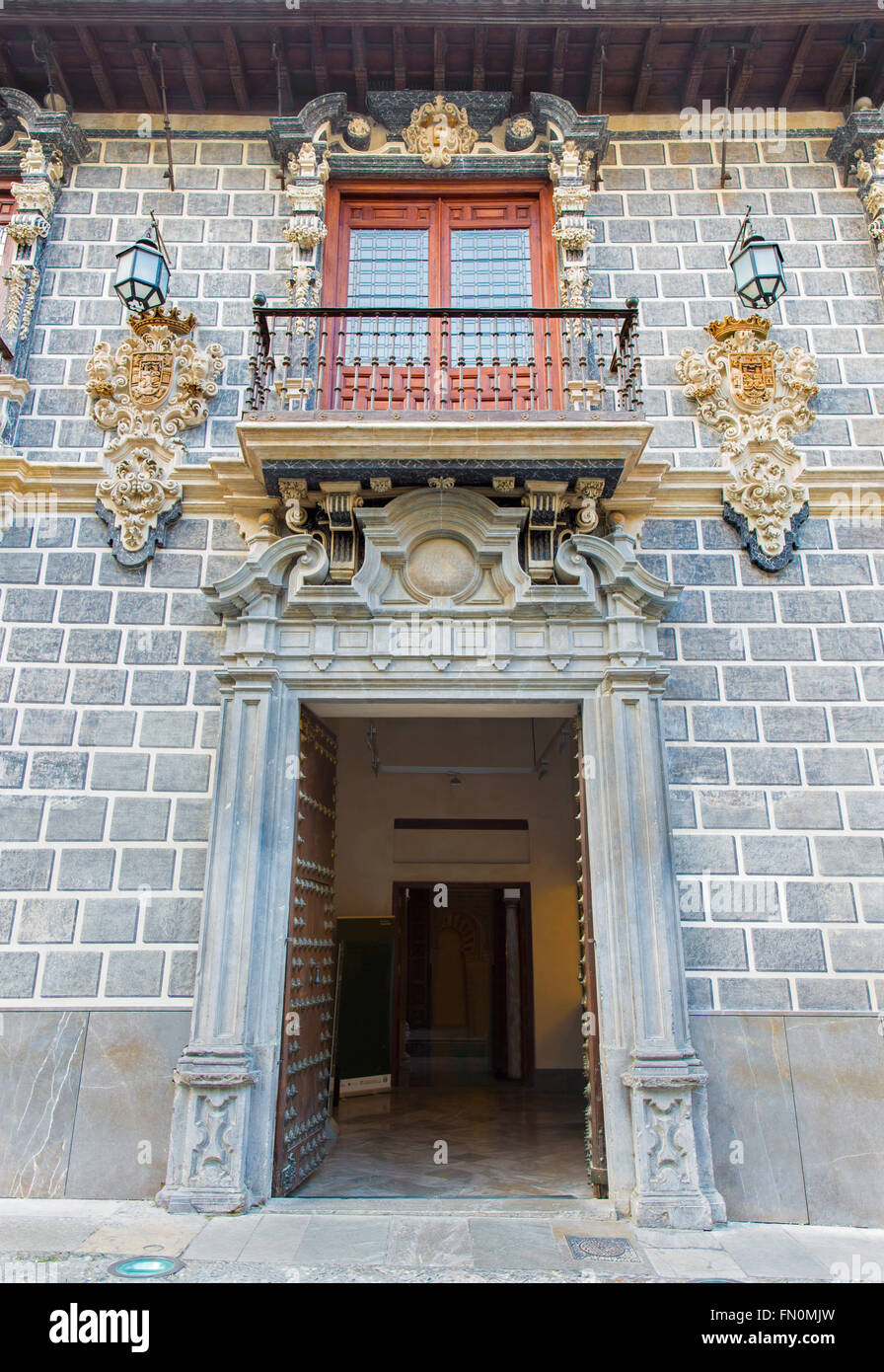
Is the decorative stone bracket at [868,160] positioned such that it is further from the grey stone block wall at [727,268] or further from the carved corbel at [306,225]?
the carved corbel at [306,225]

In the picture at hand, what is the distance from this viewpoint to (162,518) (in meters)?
6.12

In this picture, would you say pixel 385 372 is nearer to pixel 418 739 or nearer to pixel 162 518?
pixel 162 518

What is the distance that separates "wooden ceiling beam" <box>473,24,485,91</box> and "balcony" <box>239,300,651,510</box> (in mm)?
2134

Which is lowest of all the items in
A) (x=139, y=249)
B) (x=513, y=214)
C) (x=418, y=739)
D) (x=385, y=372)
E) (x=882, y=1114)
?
(x=882, y=1114)

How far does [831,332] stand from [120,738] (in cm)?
620

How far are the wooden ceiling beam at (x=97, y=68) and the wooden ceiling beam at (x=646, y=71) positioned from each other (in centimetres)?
445

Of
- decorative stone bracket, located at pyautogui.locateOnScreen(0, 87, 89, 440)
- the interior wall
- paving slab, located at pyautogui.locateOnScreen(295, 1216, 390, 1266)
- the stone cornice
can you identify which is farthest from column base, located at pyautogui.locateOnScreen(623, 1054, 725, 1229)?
decorative stone bracket, located at pyautogui.locateOnScreen(0, 87, 89, 440)

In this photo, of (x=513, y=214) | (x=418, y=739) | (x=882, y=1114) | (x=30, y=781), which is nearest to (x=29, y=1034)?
(x=30, y=781)

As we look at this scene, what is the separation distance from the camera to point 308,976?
570cm

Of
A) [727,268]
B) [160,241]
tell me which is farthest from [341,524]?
[727,268]

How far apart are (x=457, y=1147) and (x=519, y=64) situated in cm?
887

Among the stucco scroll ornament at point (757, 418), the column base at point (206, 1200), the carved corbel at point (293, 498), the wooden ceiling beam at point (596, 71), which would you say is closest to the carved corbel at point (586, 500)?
the stucco scroll ornament at point (757, 418)

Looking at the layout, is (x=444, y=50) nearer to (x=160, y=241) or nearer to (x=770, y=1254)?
(x=160, y=241)
